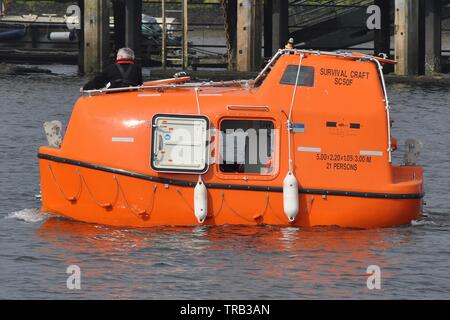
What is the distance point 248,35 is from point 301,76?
20619mm

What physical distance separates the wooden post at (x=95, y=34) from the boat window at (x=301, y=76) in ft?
70.7

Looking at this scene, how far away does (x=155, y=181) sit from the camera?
16500 mm

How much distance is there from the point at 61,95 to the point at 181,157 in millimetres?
20955

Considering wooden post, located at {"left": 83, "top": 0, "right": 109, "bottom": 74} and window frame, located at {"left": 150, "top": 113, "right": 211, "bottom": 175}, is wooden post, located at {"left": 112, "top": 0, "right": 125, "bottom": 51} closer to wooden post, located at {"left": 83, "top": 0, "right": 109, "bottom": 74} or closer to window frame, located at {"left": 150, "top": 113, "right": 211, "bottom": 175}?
wooden post, located at {"left": 83, "top": 0, "right": 109, "bottom": 74}

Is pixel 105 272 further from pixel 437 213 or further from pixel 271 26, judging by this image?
pixel 271 26

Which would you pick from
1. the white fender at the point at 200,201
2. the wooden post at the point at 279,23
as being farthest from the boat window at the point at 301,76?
the wooden post at the point at 279,23

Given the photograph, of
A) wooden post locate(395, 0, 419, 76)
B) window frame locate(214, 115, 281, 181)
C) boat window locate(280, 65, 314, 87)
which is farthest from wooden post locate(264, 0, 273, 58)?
window frame locate(214, 115, 281, 181)

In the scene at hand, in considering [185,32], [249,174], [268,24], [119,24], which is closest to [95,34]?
[185,32]

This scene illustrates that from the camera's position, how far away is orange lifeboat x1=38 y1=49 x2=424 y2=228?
16.5 m

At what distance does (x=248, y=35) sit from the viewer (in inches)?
1468

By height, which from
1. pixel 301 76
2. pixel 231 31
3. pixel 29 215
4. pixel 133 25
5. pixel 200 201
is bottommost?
pixel 29 215

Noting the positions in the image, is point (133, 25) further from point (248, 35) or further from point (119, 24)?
point (248, 35)

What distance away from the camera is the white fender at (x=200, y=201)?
16.4 meters
